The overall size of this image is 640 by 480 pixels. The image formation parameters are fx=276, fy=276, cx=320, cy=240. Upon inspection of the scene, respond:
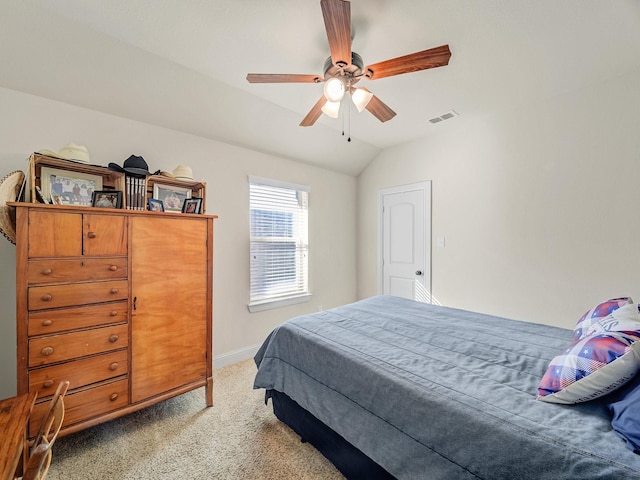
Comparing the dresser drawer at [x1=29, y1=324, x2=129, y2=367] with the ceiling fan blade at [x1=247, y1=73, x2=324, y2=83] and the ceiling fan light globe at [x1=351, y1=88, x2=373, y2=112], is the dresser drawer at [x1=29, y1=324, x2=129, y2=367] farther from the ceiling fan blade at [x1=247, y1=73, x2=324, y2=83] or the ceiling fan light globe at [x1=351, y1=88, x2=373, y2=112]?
the ceiling fan light globe at [x1=351, y1=88, x2=373, y2=112]

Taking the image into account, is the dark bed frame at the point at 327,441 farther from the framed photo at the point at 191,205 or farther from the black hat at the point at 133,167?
the black hat at the point at 133,167

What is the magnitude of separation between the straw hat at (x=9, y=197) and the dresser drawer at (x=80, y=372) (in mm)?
830

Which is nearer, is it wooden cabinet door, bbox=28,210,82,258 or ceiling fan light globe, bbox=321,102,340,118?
wooden cabinet door, bbox=28,210,82,258

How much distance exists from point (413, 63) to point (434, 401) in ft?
5.64

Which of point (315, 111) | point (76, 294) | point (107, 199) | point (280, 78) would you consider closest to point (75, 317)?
point (76, 294)

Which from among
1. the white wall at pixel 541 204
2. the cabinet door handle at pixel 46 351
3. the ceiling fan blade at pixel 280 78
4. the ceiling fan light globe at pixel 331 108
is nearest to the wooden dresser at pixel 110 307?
the cabinet door handle at pixel 46 351

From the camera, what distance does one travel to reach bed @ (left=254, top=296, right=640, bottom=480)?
34.8 inches

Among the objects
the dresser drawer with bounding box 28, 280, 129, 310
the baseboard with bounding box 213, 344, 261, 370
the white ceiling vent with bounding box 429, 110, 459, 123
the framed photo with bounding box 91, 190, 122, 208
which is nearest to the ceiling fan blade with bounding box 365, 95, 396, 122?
the white ceiling vent with bounding box 429, 110, 459, 123

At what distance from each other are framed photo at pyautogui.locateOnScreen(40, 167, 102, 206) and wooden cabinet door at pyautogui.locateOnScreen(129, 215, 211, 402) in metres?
0.44

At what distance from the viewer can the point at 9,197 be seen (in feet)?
5.37

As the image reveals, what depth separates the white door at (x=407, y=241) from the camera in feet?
11.6

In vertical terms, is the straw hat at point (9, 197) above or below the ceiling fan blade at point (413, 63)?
below

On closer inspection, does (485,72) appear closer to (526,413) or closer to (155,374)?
(526,413)

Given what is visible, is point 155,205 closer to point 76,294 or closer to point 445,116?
point 76,294
